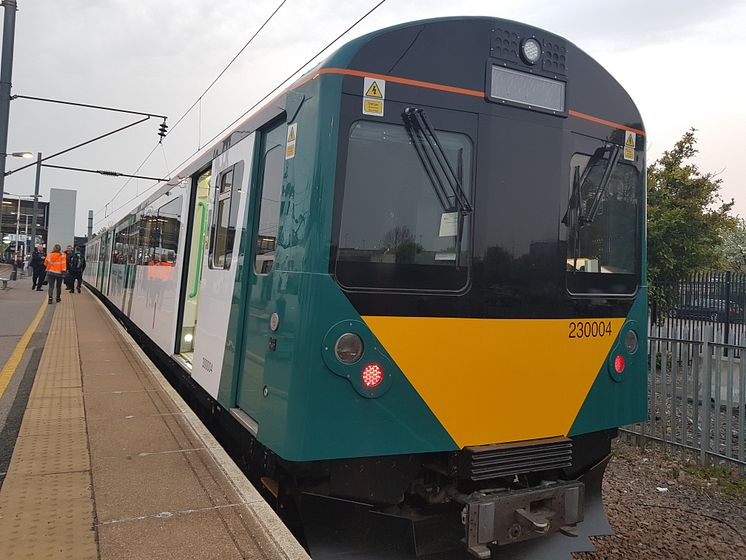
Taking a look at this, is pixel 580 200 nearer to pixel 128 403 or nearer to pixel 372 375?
pixel 372 375

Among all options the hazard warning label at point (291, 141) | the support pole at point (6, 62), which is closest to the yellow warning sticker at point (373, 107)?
the hazard warning label at point (291, 141)

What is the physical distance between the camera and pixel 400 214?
3076 millimetres

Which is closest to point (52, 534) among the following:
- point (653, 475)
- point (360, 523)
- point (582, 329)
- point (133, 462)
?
point (133, 462)

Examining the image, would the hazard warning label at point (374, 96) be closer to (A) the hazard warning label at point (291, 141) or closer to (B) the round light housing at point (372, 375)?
(A) the hazard warning label at point (291, 141)

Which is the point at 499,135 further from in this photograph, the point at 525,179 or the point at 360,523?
the point at 360,523

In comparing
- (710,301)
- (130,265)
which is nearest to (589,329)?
(710,301)

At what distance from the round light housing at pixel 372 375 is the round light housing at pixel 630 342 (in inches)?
70.8

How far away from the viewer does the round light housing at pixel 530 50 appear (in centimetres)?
339

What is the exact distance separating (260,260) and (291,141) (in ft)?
2.54

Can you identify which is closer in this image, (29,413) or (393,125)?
(393,125)

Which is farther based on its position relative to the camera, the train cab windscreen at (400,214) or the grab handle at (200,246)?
the grab handle at (200,246)

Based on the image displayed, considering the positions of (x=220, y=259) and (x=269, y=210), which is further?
(x=220, y=259)

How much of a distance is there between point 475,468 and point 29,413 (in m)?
4.15

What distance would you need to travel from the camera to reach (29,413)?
17.1ft
